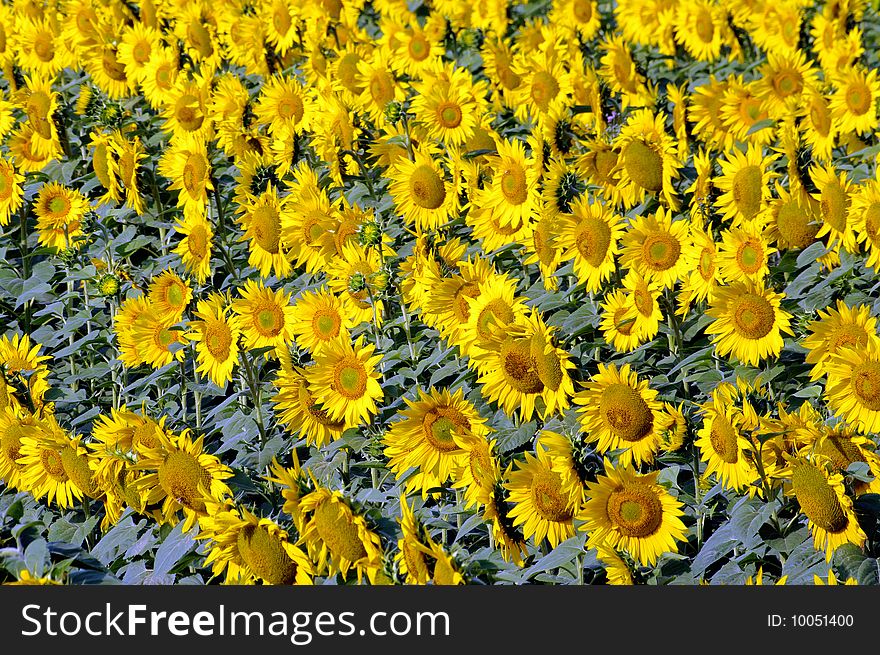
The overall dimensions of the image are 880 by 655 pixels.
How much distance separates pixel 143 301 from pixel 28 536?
114 centimetres

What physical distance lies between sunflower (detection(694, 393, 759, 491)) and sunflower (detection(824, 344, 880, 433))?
1.20ft

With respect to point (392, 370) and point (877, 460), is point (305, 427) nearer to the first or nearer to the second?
point (392, 370)

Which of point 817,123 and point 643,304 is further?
point 817,123

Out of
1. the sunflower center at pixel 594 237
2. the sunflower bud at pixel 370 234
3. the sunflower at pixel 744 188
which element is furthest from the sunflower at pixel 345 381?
the sunflower at pixel 744 188

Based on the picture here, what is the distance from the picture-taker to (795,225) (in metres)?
4.59

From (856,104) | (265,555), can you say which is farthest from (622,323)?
(856,104)

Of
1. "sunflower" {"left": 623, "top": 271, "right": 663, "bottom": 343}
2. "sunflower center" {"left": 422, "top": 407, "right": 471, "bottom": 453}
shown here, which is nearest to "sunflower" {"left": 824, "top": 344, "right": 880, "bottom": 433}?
"sunflower" {"left": 623, "top": 271, "right": 663, "bottom": 343}

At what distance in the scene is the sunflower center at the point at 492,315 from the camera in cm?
397

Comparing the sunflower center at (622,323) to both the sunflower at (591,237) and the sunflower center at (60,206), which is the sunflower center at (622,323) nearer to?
the sunflower at (591,237)

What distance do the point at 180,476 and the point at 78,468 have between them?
50 centimetres

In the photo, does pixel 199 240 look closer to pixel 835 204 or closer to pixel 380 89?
pixel 380 89

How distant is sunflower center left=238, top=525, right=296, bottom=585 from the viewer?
3098mm

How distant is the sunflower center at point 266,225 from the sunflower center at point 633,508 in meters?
2.16

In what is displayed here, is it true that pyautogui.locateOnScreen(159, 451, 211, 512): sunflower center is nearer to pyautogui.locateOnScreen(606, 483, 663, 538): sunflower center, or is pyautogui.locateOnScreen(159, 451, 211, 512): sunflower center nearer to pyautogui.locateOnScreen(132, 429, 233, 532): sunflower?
pyautogui.locateOnScreen(132, 429, 233, 532): sunflower
